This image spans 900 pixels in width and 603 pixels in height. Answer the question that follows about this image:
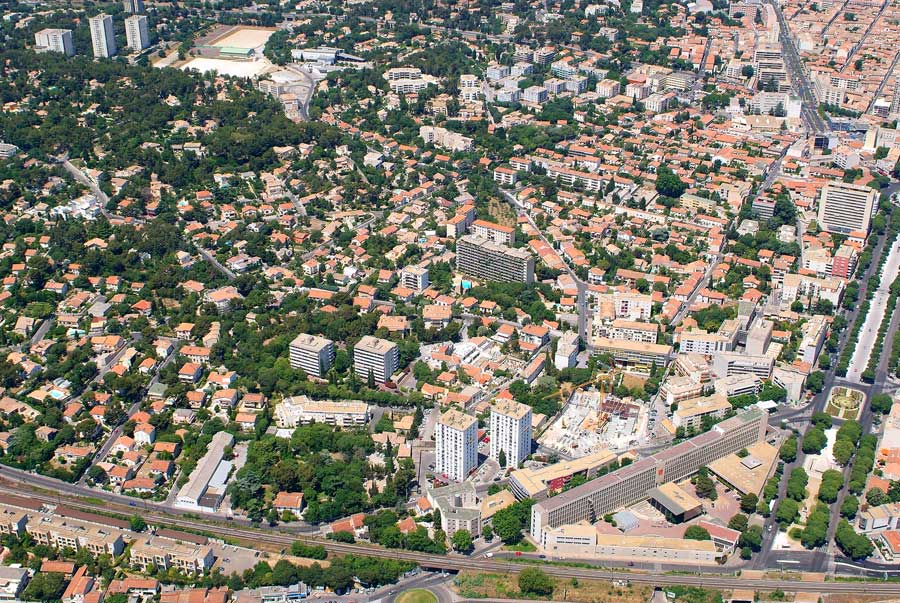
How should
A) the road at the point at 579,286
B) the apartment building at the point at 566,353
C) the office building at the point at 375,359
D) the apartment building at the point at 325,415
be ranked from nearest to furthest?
1. the apartment building at the point at 325,415
2. the office building at the point at 375,359
3. the apartment building at the point at 566,353
4. the road at the point at 579,286

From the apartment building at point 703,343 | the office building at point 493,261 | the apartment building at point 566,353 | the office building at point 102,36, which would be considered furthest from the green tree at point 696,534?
the office building at point 102,36

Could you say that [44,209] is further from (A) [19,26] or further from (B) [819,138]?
(B) [819,138]

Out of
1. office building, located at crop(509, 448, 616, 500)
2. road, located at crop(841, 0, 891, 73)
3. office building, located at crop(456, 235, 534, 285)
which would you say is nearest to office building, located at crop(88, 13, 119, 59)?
office building, located at crop(456, 235, 534, 285)

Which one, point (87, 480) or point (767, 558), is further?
point (87, 480)

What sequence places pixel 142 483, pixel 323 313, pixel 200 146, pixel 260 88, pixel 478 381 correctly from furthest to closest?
pixel 260 88 → pixel 200 146 → pixel 323 313 → pixel 478 381 → pixel 142 483

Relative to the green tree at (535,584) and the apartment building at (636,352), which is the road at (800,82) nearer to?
the apartment building at (636,352)

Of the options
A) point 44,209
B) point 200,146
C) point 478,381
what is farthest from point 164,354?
point 200,146
